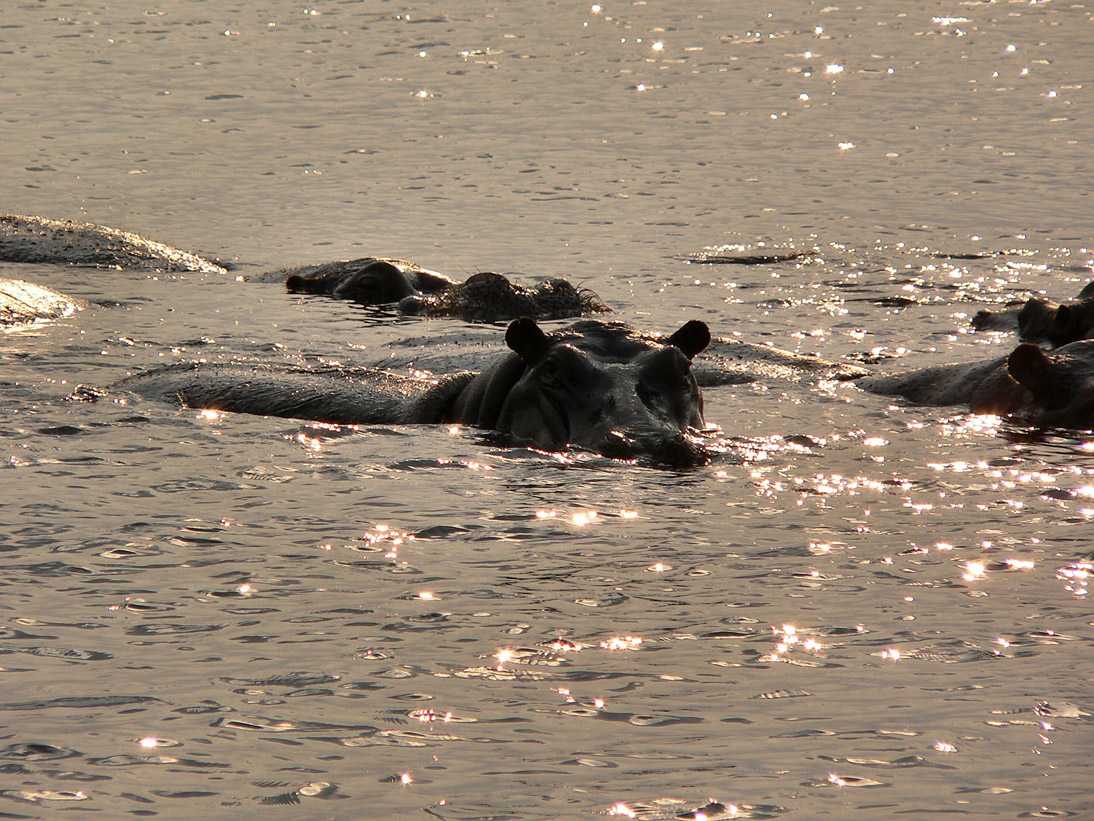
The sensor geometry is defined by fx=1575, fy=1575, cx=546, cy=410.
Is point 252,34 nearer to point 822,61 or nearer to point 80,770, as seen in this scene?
point 822,61

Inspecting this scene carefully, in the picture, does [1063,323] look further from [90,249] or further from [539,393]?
[90,249]

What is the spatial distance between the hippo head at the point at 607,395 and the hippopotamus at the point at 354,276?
460 cm

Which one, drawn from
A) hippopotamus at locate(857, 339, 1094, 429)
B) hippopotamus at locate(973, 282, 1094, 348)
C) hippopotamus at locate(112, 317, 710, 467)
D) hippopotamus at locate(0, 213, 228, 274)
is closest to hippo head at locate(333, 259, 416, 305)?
hippopotamus at locate(0, 213, 228, 274)

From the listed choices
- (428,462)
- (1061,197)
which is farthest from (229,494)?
(1061,197)

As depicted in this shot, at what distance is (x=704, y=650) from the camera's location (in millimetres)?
4996

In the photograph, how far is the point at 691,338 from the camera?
28.3ft

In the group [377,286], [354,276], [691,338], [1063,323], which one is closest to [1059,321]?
[1063,323]

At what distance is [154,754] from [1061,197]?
16475mm

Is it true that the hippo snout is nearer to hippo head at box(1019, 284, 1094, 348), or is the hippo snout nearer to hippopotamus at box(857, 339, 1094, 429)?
hippopotamus at box(857, 339, 1094, 429)

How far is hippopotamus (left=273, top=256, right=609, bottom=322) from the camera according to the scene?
43.5 feet

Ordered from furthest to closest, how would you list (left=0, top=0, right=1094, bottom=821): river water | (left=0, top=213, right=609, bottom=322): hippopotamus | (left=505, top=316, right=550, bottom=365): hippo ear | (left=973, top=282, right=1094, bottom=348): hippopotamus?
(left=0, top=213, right=609, bottom=322): hippopotamus, (left=973, top=282, right=1094, bottom=348): hippopotamus, (left=505, top=316, right=550, bottom=365): hippo ear, (left=0, top=0, right=1094, bottom=821): river water

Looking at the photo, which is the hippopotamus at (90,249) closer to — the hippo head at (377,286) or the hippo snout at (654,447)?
the hippo head at (377,286)

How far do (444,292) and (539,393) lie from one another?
601 cm

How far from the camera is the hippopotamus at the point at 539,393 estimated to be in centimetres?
765
